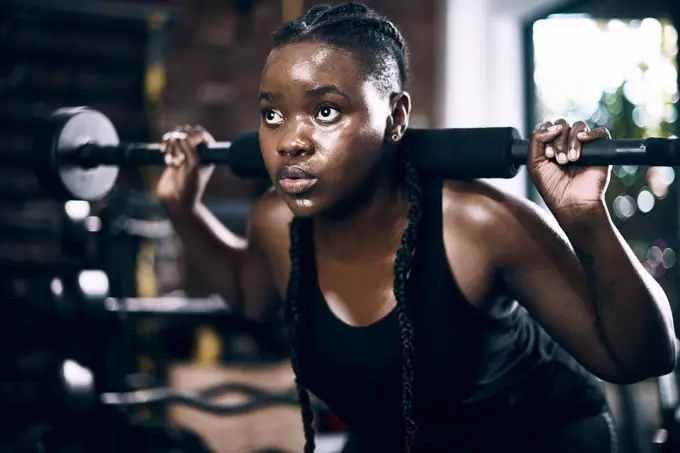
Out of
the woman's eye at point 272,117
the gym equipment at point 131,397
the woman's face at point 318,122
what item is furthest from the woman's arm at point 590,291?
the gym equipment at point 131,397

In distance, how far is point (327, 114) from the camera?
1.05m

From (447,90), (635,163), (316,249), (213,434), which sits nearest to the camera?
(635,163)

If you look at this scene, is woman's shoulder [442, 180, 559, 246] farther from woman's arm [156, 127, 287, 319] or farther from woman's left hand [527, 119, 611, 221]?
woman's arm [156, 127, 287, 319]

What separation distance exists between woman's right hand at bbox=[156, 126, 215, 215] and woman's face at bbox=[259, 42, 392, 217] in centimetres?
38

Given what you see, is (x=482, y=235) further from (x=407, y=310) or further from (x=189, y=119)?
(x=189, y=119)

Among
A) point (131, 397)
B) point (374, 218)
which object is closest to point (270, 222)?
point (374, 218)

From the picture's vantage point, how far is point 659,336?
1.03m

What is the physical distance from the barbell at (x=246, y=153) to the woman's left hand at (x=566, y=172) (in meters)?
0.01

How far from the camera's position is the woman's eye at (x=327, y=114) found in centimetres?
105

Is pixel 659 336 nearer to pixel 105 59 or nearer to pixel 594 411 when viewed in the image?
pixel 594 411

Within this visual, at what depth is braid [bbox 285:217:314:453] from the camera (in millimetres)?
1224

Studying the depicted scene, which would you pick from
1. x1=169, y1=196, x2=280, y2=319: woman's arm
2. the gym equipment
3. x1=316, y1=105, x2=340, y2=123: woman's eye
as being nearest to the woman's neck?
x1=316, y1=105, x2=340, y2=123: woman's eye

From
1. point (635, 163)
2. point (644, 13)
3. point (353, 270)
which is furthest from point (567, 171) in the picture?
point (644, 13)

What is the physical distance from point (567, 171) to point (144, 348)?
2239mm
